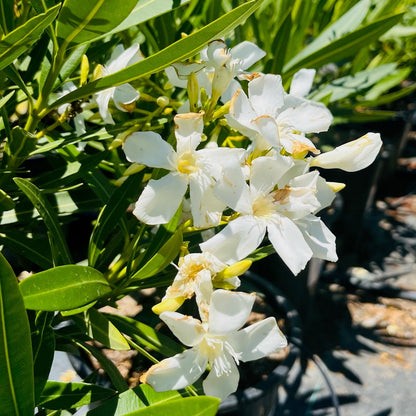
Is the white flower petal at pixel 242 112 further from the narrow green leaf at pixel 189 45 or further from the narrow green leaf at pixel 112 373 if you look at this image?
the narrow green leaf at pixel 112 373

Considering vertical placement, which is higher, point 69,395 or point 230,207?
point 230,207

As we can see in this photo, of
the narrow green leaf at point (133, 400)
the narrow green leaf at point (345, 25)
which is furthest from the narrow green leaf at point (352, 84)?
the narrow green leaf at point (133, 400)

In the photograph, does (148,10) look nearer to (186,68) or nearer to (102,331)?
(186,68)

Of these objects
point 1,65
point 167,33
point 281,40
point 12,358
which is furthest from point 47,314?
point 281,40

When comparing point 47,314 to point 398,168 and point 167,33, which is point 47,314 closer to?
point 167,33

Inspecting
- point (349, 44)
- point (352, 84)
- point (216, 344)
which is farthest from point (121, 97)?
point (352, 84)

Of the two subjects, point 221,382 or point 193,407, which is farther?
point 221,382

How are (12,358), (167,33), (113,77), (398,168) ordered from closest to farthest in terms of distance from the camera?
1. (12,358)
2. (113,77)
3. (167,33)
4. (398,168)
